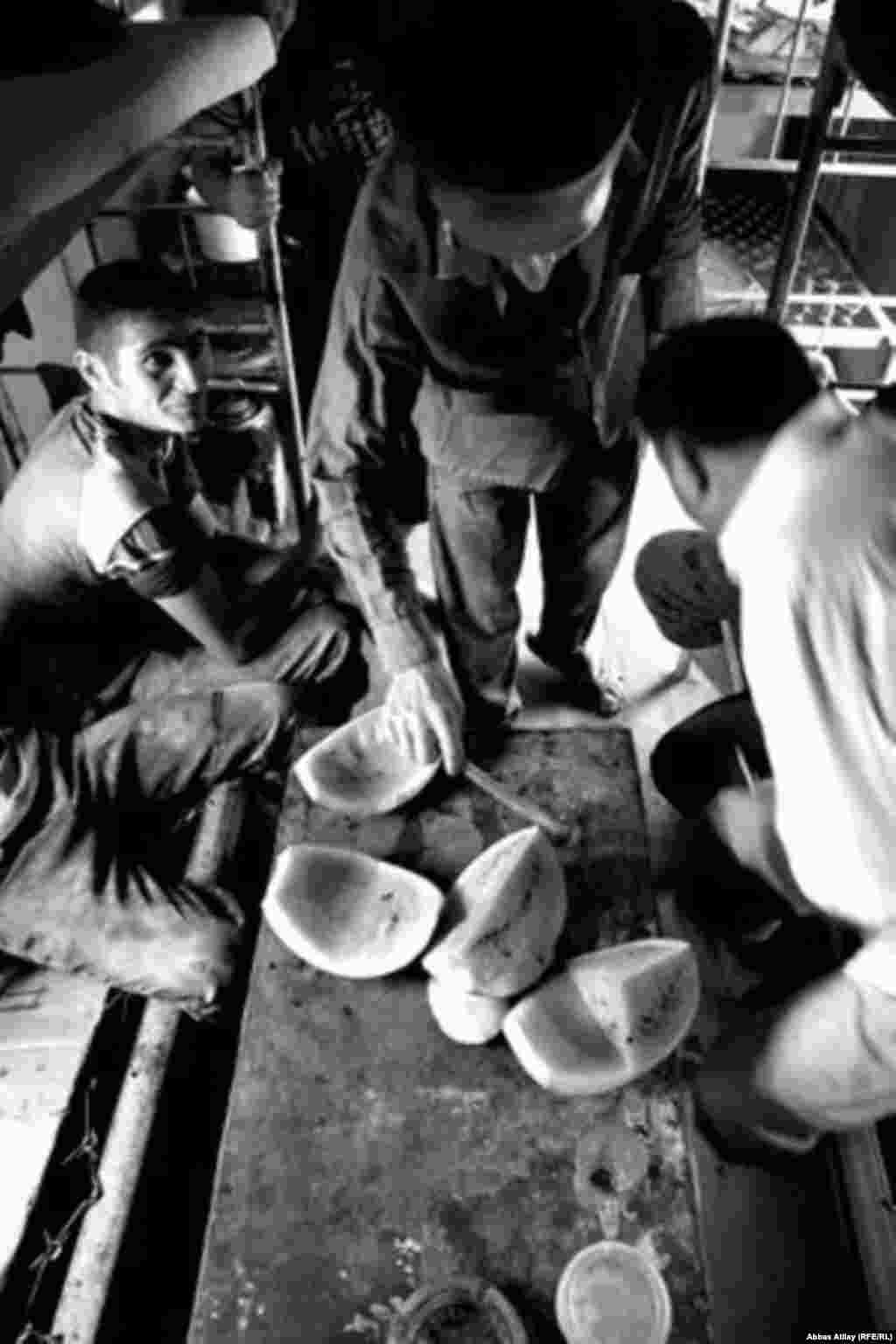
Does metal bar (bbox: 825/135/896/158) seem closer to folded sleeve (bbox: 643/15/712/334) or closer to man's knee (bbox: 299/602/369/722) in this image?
folded sleeve (bbox: 643/15/712/334)

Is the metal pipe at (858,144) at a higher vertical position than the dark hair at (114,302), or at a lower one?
higher

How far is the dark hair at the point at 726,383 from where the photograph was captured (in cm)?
174

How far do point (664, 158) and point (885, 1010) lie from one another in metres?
1.96

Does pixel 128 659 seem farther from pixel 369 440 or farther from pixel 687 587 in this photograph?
pixel 687 587

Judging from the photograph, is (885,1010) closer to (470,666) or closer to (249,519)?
(470,666)

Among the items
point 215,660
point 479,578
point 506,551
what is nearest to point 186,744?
point 215,660

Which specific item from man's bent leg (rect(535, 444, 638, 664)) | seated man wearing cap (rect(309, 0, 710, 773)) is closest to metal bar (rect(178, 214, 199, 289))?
seated man wearing cap (rect(309, 0, 710, 773))

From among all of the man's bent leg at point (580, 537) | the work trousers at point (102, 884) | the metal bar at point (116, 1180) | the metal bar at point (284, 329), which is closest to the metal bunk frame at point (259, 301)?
the metal bar at point (284, 329)

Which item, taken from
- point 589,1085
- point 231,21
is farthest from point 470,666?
point 231,21

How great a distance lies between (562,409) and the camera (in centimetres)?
260

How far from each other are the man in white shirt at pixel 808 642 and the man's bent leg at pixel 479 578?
846mm

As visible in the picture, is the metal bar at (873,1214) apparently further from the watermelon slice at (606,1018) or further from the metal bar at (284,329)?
the metal bar at (284,329)

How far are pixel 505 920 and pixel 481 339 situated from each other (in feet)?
4.53

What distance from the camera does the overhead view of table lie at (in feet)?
5.49
